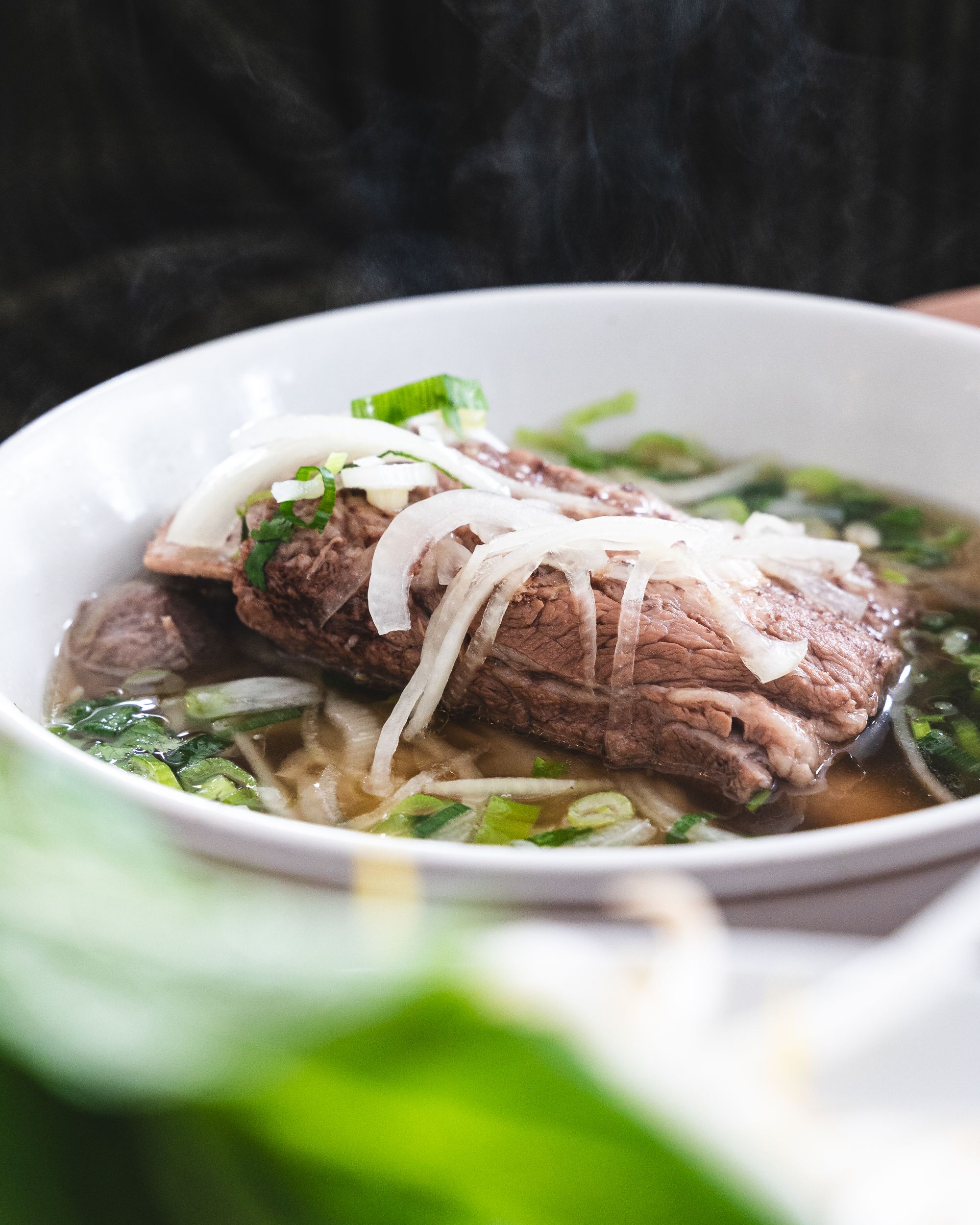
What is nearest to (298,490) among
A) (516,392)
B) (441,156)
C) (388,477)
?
(388,477)

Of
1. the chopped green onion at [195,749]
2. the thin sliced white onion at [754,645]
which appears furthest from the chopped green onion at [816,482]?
the chopped green onion at [195,749]

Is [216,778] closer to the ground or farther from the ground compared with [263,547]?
closer to the ground

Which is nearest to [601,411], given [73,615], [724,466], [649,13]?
[724,466]

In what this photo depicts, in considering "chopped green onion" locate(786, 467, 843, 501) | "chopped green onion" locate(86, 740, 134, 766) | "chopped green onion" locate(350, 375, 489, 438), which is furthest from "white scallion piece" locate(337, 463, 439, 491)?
"chopped green onion" locate(786, 467, 843, 501)

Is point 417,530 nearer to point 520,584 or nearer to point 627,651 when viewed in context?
point 520,584

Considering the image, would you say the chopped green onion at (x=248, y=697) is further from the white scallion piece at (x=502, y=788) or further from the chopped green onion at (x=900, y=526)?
the chopped green onion at (x=900, y=526)

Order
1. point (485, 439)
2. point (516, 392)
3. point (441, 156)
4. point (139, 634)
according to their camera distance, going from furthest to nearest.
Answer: point (441, 156) → point (516, 392) → point (485, 439) → point (139, 634)
